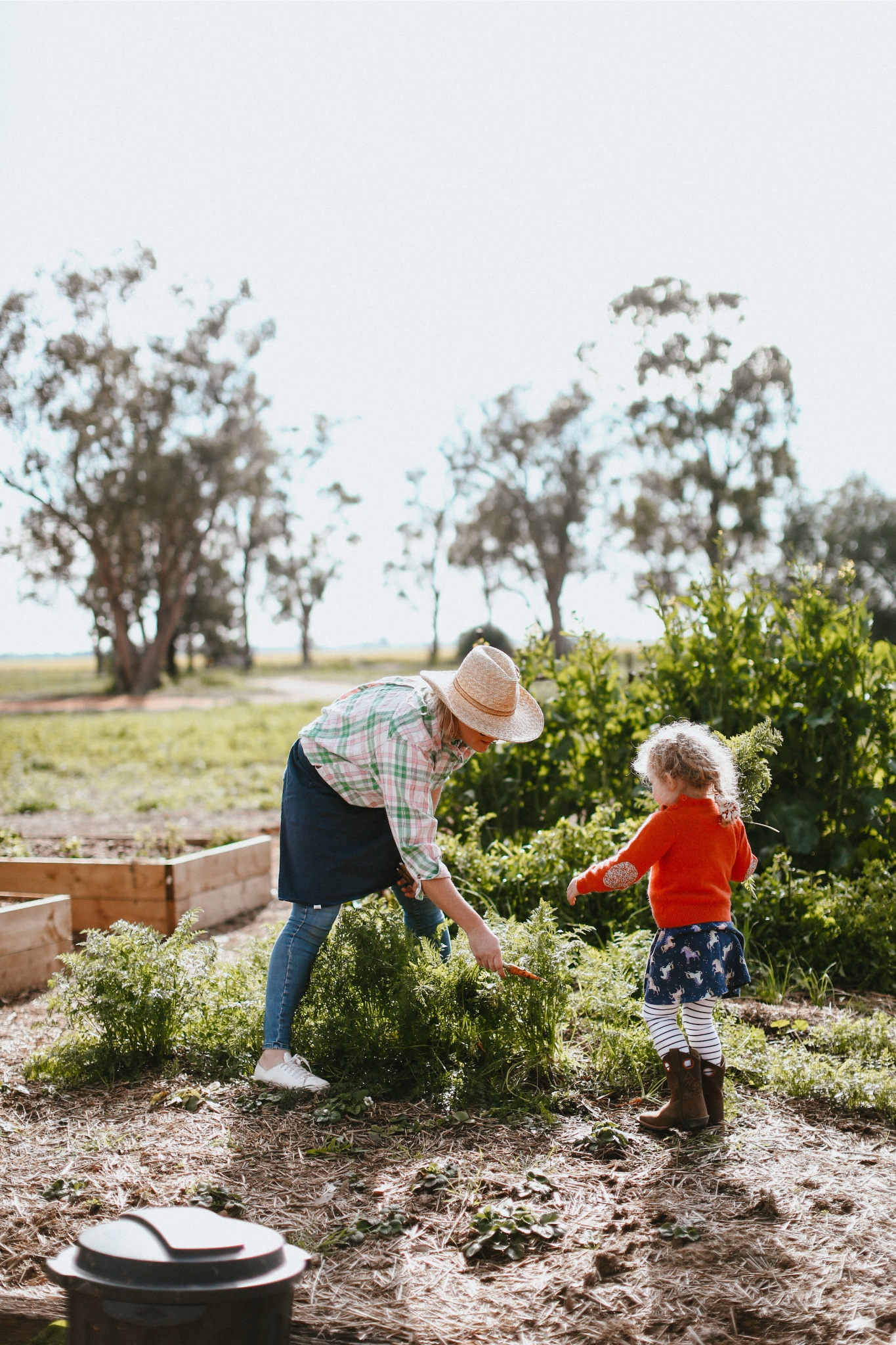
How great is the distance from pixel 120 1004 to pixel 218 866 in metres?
2.40

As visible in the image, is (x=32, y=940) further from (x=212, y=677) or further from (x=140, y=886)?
(x=212, y=677)

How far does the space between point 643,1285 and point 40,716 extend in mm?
26285

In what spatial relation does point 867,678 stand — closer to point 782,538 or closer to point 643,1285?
point 643,1285

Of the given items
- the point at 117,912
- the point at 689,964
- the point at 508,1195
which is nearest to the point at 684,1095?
the point at 689,964

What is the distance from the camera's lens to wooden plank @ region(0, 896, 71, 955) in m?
4.61

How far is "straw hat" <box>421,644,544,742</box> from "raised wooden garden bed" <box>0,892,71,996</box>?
2.70 meters

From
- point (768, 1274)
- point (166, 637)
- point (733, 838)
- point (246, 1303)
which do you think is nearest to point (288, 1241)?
point (246, 1303)

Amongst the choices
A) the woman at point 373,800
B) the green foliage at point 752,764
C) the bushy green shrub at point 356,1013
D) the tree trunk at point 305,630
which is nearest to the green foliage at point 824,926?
the green foliage at point 752,764

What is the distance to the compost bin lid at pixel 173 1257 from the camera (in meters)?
1.66

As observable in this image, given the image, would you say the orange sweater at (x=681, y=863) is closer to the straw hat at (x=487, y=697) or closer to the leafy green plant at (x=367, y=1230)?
the straw hat at (x=487, y=697)

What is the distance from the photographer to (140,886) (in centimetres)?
535

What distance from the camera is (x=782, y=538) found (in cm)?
3725

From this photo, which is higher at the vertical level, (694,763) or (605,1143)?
(694,763)

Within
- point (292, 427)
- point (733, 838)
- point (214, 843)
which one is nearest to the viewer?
point (733, 838)
